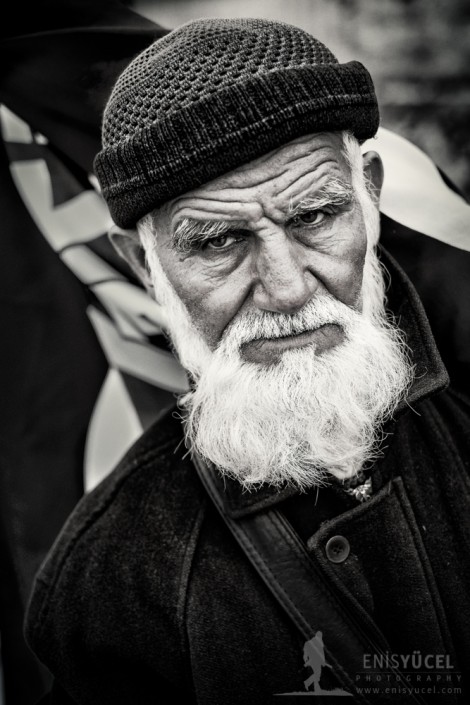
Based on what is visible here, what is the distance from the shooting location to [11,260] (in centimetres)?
264

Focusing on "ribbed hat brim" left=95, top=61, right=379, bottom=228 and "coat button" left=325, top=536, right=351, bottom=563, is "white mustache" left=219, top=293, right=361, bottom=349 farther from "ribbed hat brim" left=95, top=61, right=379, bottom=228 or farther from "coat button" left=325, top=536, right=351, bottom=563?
"coat button" left=325, top=536, right=351, bottom=563

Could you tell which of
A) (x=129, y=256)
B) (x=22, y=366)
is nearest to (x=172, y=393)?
(x=22, y=366)

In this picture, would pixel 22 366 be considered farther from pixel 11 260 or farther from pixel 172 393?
pixel 172 393

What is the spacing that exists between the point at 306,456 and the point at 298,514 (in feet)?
0.71

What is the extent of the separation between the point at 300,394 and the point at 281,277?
0.36 m

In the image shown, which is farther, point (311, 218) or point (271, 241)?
point (311, 218)

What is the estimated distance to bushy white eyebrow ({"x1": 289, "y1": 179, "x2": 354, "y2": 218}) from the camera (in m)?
1.69

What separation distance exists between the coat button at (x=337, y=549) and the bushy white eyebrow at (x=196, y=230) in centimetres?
97

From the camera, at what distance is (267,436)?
1.81 meters

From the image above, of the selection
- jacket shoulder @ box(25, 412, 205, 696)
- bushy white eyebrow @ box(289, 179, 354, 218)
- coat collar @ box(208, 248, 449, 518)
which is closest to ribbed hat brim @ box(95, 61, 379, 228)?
bushy white eyebrow @ box(289, 179, 354, 218)

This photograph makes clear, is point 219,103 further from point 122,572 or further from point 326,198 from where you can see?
point 122,572

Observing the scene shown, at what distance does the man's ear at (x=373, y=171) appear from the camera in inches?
79.2

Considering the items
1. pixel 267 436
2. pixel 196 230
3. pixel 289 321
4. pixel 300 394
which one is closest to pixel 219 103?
pixel 196 230

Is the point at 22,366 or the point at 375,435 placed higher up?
the point at 22,366
